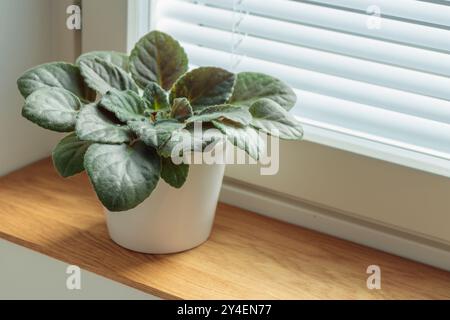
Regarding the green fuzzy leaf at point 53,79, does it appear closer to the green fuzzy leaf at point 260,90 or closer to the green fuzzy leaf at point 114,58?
the green fuzzy leaf at point 114,58

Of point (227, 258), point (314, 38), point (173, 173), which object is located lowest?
point (227, 258)

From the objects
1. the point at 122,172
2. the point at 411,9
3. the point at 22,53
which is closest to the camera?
the point at 122,172

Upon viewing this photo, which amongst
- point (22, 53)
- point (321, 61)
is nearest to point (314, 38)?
point (321, 61)

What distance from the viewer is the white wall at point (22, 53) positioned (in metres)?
0.88

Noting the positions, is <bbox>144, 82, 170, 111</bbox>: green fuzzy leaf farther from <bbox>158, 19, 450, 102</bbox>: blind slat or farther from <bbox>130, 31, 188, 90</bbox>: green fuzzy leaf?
<bbox>158, 19, 450, 102</bbox>: blind slat

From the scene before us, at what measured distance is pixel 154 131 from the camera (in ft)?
2.26

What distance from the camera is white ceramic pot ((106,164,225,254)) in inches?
29.3

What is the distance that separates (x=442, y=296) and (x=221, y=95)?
1.09 ft

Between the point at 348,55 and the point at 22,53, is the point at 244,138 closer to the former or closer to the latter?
the point at 348,55

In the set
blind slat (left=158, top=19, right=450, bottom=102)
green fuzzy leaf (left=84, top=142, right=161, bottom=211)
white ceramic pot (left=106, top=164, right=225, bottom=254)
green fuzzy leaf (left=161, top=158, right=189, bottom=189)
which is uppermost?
blind slat (left=158, top=19, right=450, bottom=102)

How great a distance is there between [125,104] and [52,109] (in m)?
0.08

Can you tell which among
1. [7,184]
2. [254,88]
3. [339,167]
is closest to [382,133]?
[339,167]

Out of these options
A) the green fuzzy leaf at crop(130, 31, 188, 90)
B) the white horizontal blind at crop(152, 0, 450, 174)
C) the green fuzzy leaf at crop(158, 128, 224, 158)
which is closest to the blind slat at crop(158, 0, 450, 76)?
the white horizontal blind at crop(152, 0, 450, 174)

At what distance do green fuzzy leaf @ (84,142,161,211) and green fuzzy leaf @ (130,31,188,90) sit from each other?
5.0 inches
